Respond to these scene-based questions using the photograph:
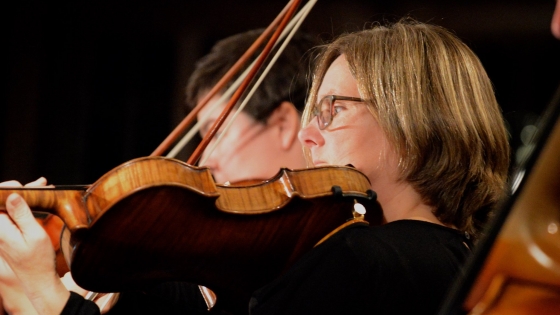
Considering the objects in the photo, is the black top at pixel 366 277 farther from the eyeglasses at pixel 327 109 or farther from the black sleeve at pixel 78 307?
the eyeglasses at pixel 327 109

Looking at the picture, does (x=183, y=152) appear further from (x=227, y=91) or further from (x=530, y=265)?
(x=530, y=265)

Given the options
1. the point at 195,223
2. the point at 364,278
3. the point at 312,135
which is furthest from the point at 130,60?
the point at 364,278

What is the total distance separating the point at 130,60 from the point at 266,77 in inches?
60.6

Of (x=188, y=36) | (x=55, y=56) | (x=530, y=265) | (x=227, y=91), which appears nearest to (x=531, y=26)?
(x=188, y=36)

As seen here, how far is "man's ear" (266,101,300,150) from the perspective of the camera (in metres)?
1.93

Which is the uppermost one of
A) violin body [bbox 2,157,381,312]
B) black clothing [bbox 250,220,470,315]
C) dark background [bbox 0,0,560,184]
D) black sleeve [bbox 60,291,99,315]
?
violin body [bbox 2,157,381,312]

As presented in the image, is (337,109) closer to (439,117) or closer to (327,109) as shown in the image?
(327,109)

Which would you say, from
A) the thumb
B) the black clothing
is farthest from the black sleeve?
the black clothing

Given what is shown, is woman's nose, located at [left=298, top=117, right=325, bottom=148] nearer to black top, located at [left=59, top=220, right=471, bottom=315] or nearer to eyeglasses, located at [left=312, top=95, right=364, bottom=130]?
eyeglasses, located at [left=312, top=95, right=364, bottom=130]

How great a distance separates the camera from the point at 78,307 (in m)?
1.11

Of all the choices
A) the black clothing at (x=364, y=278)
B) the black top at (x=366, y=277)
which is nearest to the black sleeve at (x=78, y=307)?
the black top at (x=366, y=277)

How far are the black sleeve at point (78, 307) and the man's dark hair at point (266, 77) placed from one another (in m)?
0.90

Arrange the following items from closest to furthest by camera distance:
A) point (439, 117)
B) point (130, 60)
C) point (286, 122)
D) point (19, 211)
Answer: point (19, 211) < point (439, 117) < point (286, 122) < point (130, 60)

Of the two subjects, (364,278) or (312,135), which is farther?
(312,135)
